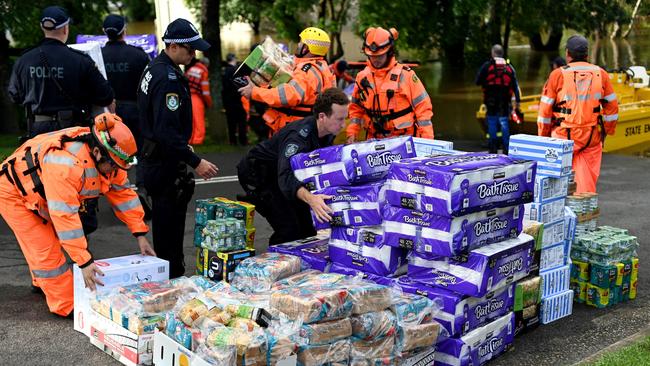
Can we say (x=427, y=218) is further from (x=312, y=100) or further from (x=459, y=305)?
(x=312, y=100)

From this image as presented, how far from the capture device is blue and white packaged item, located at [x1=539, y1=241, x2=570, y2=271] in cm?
685

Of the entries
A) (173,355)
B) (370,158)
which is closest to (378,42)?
(370,158)

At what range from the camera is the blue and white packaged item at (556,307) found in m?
6.81

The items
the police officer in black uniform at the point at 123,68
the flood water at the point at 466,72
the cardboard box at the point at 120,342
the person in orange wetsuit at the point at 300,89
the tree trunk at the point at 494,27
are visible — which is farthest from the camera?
the tree trunk at the point at 494,27

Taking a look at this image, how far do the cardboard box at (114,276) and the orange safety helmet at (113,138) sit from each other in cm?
80

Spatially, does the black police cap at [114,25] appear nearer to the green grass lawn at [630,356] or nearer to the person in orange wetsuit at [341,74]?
the person in orange wetsuit at [341,74]

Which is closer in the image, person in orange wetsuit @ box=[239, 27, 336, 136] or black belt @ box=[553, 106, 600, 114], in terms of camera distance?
person in orange wetsuit @ box=[239, 27, 336, 136]

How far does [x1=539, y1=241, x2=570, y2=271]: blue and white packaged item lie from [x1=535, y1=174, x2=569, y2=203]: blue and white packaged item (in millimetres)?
408

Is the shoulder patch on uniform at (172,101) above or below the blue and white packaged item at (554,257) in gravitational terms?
above

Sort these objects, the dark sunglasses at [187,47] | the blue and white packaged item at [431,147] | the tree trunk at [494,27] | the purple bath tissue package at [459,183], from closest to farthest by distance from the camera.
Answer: the purple bath tissue package at [459,183] < the dark sunglasses at [187,47] < the blue and white packaged item at [431,147] < the tree trunk at [494,27]

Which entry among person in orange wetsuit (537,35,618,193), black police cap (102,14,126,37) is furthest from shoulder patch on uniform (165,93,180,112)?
person in orange wetsuit (537,35,618,193)

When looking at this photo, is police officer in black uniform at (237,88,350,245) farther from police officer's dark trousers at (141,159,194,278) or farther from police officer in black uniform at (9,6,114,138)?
police officer in black uniform at (9,6,114,138)

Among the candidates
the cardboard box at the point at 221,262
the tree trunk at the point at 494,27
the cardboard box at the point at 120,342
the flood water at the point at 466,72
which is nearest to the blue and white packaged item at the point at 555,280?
the cardboard box at the point at 221,262

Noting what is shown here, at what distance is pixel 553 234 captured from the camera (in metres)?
6.93
